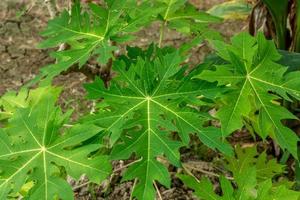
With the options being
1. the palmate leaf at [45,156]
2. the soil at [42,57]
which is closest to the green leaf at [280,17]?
the soil at [42,57]

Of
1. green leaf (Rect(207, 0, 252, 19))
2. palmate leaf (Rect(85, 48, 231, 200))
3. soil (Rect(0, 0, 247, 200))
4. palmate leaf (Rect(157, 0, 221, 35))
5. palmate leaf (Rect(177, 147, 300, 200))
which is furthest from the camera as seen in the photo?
green leaf (Rect(207, 0, 252, 19))

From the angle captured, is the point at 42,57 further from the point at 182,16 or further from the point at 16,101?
the point at 182,16

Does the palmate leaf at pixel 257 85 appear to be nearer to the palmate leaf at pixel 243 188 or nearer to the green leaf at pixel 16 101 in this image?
the palmate leaf at pixel 243 188

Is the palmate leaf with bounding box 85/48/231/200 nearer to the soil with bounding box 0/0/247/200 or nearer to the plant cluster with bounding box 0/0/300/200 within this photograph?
the plant cluster with bounding box 0/0/300/200

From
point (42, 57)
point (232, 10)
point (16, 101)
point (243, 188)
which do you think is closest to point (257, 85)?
point (243, 188)

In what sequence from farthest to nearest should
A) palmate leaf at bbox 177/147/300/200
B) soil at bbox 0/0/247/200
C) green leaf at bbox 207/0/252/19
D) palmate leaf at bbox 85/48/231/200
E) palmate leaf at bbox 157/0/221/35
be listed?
green leaf at bbox 207/0/252/19 → soil at bbox 0/0/247/200 → palmate leaf at bbox 157/0/221/35 → palmate leaf at bbox 177/147/300/200 → palmate leaf at bbox 85/48/231/200

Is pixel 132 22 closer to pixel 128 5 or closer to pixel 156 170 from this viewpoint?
pixel 128 5

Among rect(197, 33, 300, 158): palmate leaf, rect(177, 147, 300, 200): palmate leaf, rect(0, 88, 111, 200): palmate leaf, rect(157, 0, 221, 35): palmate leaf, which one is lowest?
rect(177, 147, 300, 200): palmate leaf

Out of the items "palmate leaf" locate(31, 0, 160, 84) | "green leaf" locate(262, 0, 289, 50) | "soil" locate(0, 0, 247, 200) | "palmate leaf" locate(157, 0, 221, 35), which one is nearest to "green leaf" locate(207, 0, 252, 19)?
"soil" locate(0, 0, 247, 200)
